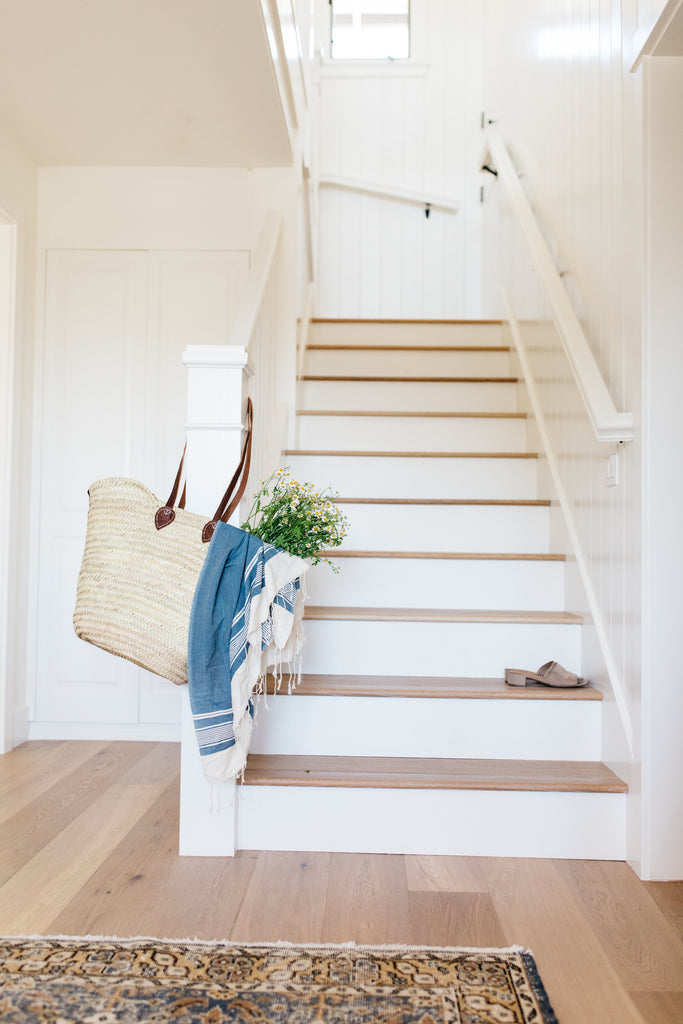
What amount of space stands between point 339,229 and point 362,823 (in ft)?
12.9

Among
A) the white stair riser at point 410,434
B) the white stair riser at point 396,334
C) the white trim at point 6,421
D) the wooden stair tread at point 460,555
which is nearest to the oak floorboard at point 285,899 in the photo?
the wooden stair tread at point 460,555

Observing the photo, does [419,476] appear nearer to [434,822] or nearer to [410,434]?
[410,434]

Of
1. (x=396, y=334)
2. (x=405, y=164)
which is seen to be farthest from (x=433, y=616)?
(x=405, y=164)

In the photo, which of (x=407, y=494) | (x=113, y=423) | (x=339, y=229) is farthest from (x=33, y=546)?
(x=339, y=229)

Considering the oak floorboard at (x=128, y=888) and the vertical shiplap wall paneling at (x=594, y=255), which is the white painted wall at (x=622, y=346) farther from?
the oak floorboard at (x=128, y=888)

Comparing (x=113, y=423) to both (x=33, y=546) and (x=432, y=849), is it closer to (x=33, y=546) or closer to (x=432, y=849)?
(x=33, y=546)

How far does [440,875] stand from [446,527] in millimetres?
1289

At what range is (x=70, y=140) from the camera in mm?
2885

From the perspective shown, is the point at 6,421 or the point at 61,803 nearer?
the point at 61,803

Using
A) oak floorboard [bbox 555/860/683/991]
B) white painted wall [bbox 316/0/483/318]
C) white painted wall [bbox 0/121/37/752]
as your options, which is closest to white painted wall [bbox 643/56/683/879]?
oak floorboard [bbox 555/860/683/991]

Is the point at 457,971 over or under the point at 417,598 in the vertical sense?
under

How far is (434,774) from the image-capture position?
1.93m

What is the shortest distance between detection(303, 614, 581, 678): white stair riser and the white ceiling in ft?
5.56

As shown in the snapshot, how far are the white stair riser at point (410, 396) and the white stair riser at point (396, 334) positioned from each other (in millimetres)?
546
